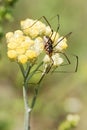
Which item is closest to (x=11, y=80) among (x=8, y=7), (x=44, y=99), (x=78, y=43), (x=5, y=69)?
(x=5, y=69)

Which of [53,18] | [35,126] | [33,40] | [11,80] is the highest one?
[33,40]

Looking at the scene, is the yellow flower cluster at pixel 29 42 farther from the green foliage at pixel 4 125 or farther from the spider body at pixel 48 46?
the green foliage at pixel 4 125

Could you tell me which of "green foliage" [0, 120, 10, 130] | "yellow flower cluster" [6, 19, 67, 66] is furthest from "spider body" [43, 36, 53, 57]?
"green foliage" [0, 120, 10, 130]

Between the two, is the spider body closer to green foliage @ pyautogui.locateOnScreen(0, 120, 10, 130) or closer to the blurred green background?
green foliage @ pyautogui.locateOnScreen(0, 120, 10, 130)

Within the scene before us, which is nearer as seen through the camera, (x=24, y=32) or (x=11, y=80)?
(x=24, y=32)

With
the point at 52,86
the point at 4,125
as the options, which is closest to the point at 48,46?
the point at 4,125

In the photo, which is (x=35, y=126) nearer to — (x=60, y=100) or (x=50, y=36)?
(x=60, y=100)
